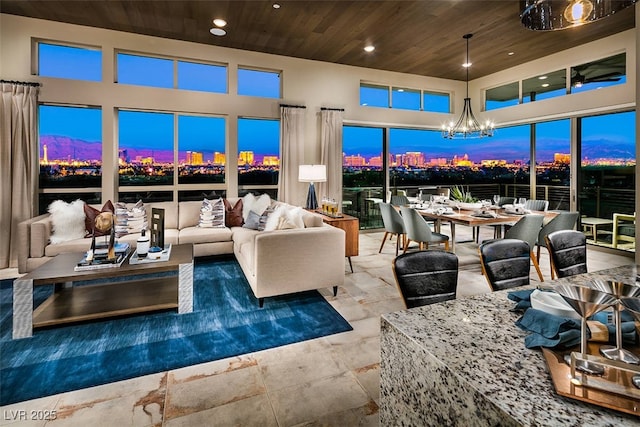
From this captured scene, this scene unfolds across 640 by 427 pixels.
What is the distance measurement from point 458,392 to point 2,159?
6.05 meters

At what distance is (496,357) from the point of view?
0.97m

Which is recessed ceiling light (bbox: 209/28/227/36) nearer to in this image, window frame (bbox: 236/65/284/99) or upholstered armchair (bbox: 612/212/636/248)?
window frame (bbox: 236/65/284/99)

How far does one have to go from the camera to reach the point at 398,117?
7180 mm

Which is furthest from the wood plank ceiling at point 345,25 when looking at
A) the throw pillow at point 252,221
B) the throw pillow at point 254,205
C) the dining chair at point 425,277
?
the dining chair at point 425,277

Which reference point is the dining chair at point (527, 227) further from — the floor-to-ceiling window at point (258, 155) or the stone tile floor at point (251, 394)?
the floor-to-ceiling window at point (258, 155)

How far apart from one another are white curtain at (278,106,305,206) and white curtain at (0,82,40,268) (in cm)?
358

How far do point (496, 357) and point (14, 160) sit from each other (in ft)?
19.8

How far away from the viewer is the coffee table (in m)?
2.67

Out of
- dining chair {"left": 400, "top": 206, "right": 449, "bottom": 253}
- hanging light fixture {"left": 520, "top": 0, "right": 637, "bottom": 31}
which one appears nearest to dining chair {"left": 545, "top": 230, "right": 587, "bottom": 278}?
hanging light fixture {"left": 520, "top": 0, "right": 637, "bottom": 31}

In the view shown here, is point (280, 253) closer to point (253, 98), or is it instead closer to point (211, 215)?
point (211, 215)

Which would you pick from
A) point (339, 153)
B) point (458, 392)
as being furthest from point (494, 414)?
point (339, 153)

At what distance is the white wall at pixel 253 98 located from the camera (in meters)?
4.84

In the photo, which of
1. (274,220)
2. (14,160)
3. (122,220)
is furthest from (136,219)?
(274,220)

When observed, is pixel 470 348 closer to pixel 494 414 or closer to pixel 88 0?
pixel 494 414
